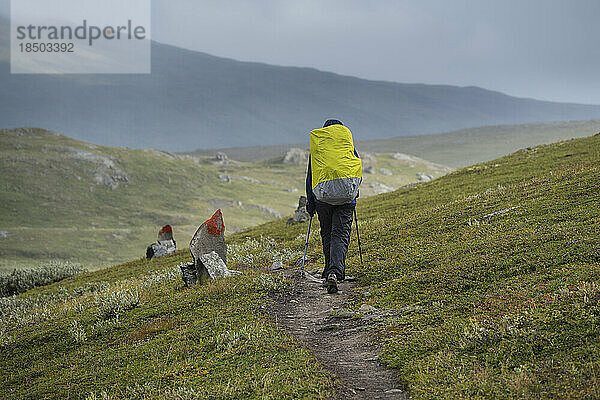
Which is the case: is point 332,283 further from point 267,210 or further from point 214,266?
point 267,210

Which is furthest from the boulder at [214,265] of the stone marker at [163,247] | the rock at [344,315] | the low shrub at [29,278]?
the low shrub at [29,278]

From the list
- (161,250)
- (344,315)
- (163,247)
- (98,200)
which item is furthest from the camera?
(98,200)

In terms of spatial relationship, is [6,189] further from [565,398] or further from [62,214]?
[565,398]

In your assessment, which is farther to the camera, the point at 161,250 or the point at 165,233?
the point at 165,233

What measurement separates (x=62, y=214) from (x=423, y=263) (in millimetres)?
131757

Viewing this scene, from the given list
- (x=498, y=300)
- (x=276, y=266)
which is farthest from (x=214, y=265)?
(x=498, y=300)

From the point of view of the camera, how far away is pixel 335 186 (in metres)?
13.8

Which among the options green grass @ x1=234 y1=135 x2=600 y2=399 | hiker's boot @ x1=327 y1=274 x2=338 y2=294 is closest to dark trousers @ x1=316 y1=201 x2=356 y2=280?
hiker's boot @ x1=327 y1=274 x2=338 y2=294

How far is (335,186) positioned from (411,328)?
5.14 m

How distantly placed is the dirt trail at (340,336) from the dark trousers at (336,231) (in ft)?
2.51

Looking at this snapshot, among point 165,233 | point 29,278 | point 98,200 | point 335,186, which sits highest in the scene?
point 335,186

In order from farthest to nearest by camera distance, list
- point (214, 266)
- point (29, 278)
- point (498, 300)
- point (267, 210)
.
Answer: point (267, 210) < point (29, 278) < point (214, 266) < point (498, 300)

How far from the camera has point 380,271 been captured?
15.2m

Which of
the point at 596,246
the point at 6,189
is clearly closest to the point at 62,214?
the point at 6,189
